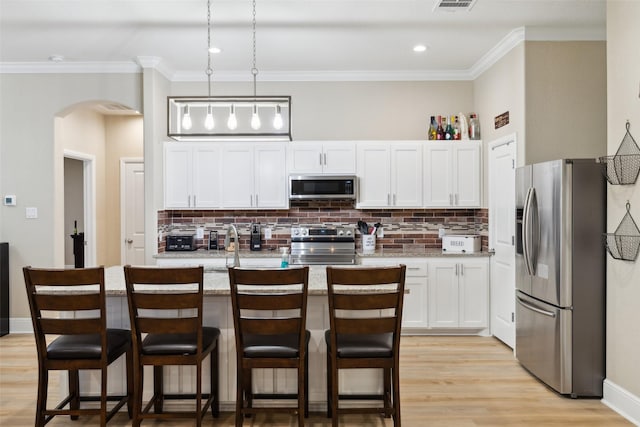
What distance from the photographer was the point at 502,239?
4582mm

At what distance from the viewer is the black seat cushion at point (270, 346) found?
8.42ft

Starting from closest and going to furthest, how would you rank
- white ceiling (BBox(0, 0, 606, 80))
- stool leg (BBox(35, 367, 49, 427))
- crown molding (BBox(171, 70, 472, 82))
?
stool leg (BBox(35, 367, 49, 427)) → white ceiling (BBox(0, 0, 606, 80)) → crown molding (BBox(171, 70, 472, 82))

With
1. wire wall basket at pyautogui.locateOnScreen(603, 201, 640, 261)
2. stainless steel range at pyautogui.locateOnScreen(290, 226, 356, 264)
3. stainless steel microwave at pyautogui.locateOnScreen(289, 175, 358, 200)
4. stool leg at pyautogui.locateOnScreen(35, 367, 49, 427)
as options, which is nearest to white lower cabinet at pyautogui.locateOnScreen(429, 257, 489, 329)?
stainless steel range at pyautogui.locateOnScreen(290, 226, 356, 264)

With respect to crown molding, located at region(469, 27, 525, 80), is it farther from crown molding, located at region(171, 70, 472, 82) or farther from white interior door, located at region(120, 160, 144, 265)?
white interior door, located at region(120, 160, 144, 265)

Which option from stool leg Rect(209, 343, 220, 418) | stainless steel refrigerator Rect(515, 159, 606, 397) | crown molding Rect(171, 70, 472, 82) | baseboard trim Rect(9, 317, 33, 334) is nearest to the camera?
stool leg Rect(209, 343, 220, 418)

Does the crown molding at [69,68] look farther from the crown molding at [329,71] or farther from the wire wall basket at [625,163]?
the wire wall basket at [625,163]

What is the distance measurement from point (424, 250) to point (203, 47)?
3135mm

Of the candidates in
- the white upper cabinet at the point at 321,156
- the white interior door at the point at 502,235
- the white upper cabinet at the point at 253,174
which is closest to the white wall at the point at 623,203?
the white interior door at the point at 502,235

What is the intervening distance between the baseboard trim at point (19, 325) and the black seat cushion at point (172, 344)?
317cm

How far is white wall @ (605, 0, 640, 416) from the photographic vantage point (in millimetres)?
2938

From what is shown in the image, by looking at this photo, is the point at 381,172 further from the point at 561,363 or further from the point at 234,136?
the point at 561,363

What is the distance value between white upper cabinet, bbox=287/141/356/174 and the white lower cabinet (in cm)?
144

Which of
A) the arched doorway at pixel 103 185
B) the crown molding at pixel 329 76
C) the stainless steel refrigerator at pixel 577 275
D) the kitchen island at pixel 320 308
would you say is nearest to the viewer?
the kitchen island at pixel 320 308

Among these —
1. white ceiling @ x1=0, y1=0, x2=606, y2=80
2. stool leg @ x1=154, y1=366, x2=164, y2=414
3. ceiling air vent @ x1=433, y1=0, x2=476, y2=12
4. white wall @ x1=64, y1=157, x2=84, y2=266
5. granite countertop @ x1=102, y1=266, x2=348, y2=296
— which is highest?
white ceiling @ x1=0, y1=0, x2=606, y2=80
